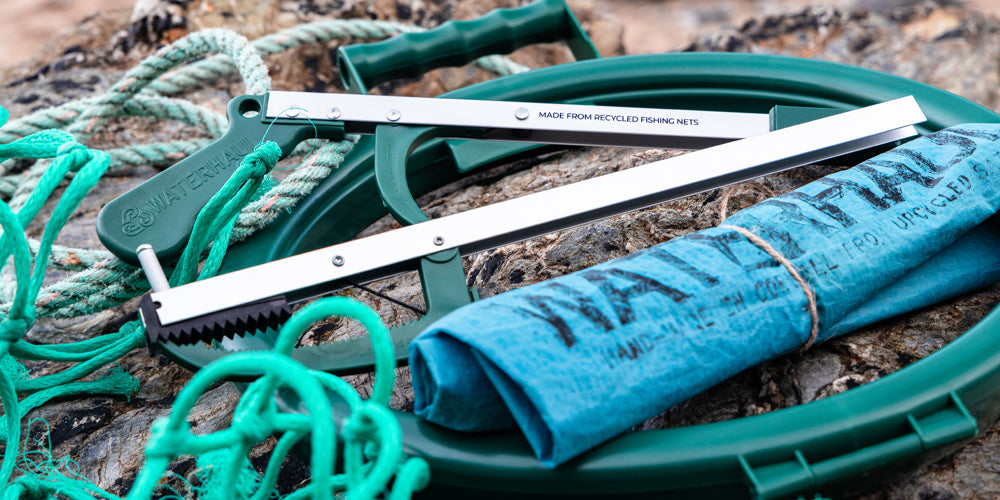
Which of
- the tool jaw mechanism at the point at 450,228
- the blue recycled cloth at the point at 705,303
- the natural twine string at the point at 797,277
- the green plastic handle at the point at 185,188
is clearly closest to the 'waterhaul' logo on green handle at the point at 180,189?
the green plastic handle at the point at 185,188

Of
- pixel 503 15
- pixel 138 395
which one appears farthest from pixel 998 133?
pixel 138 395

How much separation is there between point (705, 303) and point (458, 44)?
482 millimetres

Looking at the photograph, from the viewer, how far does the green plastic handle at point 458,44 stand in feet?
2.73

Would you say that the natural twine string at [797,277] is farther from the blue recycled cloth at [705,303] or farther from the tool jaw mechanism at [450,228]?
the tool jaw mechanism at [450,228]

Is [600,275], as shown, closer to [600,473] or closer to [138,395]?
[600,473]

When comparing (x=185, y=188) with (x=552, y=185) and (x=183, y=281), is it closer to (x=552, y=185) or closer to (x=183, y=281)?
(x=183, y=281)

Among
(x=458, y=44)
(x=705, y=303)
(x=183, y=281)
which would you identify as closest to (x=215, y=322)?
(x=183, y=281)

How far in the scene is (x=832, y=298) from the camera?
1.70 ft

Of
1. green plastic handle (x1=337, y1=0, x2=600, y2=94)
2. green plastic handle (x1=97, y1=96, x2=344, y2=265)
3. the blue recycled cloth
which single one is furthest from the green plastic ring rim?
green plastic handle (x1=337, y1=0, x2=600, y2=94)

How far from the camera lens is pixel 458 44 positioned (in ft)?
2.85

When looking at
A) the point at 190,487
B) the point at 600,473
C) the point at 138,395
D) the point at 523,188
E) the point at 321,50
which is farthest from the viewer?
the point at 321,50

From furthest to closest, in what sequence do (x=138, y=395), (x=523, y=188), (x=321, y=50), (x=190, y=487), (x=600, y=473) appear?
(x=321, y=50) < (x=523, y=188) < (x=138, y=395) < (x=190, y=487) < (x=600, y=473)

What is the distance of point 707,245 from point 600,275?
8 centimetres

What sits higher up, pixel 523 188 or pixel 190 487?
pixel 523 188
